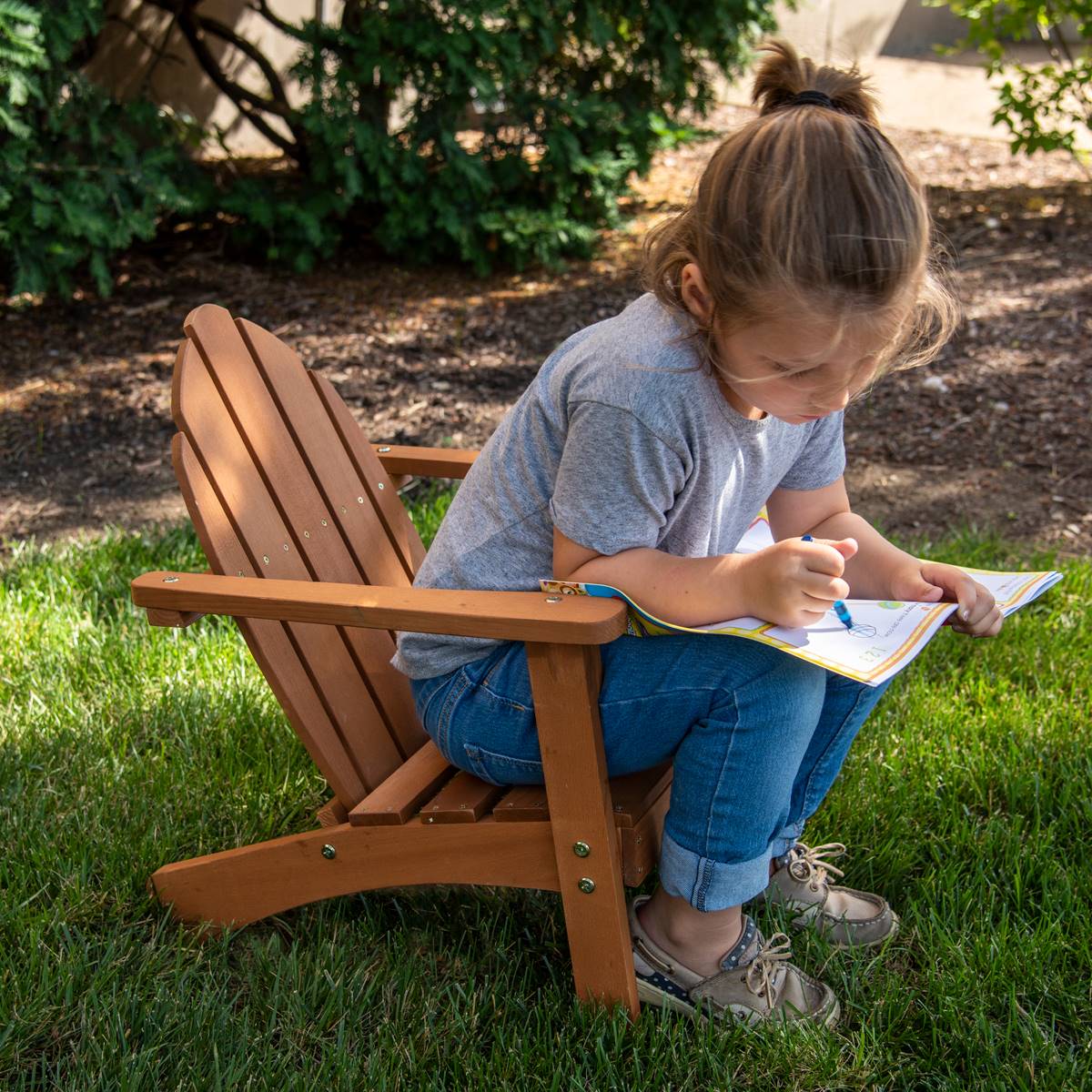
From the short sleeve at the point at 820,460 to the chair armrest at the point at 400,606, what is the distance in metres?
Result: 0.62

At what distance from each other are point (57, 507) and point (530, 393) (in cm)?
249

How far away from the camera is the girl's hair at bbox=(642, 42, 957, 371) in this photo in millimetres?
1610

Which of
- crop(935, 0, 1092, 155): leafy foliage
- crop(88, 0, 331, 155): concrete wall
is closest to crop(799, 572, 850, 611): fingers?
crop(88, 0, 331, 155): concrete wall

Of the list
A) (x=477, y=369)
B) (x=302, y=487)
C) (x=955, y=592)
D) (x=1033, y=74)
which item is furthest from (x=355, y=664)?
(x=1033, y=74)

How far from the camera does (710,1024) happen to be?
1.96 m

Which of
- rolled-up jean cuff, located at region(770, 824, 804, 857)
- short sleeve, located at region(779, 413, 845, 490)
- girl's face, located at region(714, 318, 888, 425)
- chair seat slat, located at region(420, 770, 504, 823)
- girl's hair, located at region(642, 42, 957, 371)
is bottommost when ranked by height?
rolled-up jean cuff, located at region(770, 824, 804, 857)

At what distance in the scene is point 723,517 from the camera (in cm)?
202

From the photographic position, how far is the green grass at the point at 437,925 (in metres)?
1.92

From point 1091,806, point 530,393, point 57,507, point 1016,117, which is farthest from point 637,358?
point 1016,117

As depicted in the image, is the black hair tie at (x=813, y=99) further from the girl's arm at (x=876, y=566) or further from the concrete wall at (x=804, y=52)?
the concrete wall at (x=804, y=52)

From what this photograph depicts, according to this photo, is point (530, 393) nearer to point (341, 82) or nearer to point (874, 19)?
point (341, 82)

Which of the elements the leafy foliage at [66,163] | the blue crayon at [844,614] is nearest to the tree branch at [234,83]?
the leafy foliage at [66,163]

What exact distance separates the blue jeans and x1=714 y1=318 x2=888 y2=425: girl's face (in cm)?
36

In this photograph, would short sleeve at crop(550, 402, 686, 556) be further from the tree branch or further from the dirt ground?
the tree branch
